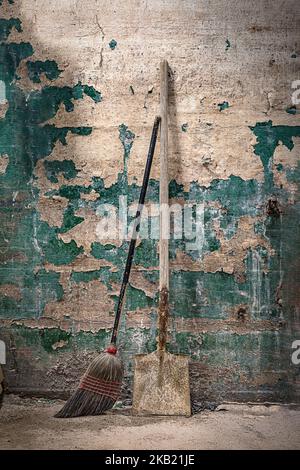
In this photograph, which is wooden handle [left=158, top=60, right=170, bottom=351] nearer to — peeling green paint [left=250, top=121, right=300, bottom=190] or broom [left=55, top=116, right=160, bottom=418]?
broom [left=55, top=116, right=160, bottom=418]

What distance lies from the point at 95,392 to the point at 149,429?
12.9 inches

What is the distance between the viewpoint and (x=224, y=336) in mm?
3109

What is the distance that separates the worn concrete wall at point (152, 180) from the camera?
3080 millimetres

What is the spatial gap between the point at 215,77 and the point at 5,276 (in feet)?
5.16

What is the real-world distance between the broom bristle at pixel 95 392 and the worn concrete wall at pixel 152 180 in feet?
0.85

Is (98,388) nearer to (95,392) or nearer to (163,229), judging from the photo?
(95,392)

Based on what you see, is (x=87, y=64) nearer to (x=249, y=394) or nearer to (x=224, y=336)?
(x=224, y=336)

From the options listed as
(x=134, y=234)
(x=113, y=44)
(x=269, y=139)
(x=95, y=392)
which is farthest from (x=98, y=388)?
(x=113, y=44)

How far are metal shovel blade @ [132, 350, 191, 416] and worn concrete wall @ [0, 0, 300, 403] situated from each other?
0.50 feet

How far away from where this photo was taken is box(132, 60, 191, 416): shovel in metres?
2.89

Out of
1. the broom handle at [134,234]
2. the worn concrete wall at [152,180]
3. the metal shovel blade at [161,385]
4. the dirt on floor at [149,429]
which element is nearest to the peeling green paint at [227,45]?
the worn concrete wall at [152,180]

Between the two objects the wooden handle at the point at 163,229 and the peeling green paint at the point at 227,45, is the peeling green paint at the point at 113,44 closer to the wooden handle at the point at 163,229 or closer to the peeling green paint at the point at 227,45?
the wooden handle at the point at 163,229

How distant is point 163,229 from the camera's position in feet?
9.78
